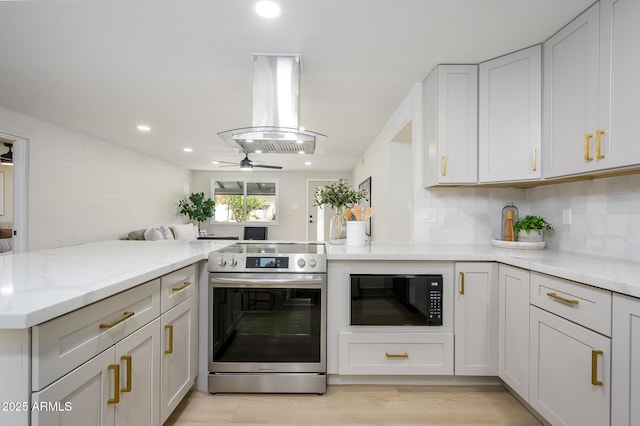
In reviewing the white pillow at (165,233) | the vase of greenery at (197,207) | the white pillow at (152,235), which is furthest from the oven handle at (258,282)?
the vase of greenery at (197,207)

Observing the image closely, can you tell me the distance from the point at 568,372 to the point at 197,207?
7.42 meters

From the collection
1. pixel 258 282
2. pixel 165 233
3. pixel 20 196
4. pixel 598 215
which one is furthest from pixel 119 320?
pixel 165 233

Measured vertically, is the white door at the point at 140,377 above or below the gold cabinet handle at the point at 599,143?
below

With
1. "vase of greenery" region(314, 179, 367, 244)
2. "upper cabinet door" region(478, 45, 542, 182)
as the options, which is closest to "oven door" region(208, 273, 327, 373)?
"vase of greenery" region(314, 179, 367, 244)

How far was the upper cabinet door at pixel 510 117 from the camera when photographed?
2016 millimetres

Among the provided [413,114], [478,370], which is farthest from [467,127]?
[478,370]

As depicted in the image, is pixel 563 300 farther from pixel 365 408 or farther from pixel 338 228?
pixel 338 228

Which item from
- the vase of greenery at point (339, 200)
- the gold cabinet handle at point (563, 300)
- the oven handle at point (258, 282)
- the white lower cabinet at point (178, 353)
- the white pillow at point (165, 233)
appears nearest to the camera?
the gold cabinet handle at point (563, 300)

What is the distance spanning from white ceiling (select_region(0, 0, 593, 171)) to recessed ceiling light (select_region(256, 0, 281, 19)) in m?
0.05

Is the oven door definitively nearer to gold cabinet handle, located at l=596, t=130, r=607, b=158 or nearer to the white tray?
the white tray

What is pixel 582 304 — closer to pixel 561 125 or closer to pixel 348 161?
pixel 561 125

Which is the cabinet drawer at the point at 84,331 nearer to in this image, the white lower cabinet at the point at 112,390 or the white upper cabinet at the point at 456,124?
the white lower cabinet at the point at 112,390

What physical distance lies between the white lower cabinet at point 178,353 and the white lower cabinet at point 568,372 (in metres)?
1.84

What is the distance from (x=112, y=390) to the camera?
3.61 feet
